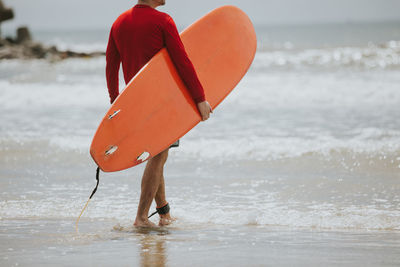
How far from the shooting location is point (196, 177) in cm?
435

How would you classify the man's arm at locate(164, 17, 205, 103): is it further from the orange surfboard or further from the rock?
the rock

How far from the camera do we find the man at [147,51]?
9.31ft

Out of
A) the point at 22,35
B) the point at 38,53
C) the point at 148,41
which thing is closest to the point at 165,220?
the point at 148,41

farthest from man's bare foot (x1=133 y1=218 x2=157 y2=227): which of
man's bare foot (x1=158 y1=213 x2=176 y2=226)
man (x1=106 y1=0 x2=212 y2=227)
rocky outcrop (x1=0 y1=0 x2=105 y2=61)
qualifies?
rocky outcrop (x1=0 y1=0 x2=105 y2=61)

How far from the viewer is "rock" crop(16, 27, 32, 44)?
37250mm

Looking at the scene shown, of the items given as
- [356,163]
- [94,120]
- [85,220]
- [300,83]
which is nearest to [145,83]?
[85,220]

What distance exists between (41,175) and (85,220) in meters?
1.33

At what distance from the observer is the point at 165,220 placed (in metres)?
3.23

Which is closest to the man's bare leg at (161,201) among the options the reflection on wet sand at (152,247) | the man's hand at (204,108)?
the reflection on wet sand at (152,247)

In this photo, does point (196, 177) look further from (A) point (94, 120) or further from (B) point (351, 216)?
(A) point (94, 120)

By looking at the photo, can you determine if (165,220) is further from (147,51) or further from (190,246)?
(147,51)

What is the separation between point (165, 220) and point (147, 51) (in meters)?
0.98

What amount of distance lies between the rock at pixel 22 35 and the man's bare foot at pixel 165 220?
36284mm

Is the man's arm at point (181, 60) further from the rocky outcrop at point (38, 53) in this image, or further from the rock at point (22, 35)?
the rock at point (22, 35)
